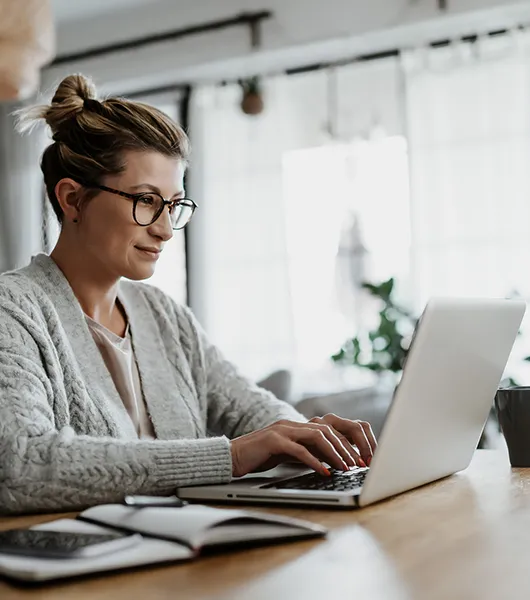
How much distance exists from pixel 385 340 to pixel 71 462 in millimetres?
2767

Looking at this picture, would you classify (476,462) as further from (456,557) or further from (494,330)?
(456,557)

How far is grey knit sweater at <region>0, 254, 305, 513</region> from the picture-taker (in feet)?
3.81

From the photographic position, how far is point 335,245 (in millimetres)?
4371

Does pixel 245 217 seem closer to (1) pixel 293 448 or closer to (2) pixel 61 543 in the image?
(1) pixel 293 448

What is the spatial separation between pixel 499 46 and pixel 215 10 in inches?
54.6

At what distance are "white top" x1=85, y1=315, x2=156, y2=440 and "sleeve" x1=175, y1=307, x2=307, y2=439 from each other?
184mm

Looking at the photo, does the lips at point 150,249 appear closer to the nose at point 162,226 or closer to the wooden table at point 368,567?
the nose at point 162,226

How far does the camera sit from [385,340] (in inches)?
150

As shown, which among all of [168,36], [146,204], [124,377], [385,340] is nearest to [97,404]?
[124,377]

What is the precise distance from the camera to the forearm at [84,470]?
1143 millimetres

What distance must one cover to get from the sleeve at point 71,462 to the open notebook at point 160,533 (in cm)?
25

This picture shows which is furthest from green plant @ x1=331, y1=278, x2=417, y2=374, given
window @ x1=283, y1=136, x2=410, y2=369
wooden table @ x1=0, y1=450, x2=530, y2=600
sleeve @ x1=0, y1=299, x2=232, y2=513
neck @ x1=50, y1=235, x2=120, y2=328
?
wooden table @ x1=0, y1=450, x2=530, y2=600

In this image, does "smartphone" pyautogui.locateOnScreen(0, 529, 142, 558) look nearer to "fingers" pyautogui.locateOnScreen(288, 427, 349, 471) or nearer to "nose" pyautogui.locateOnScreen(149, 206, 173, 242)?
"fingers" pyautogui.locateOnScreen(288, 427, 349, 471)

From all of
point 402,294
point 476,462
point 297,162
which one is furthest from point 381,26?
point 476,462
